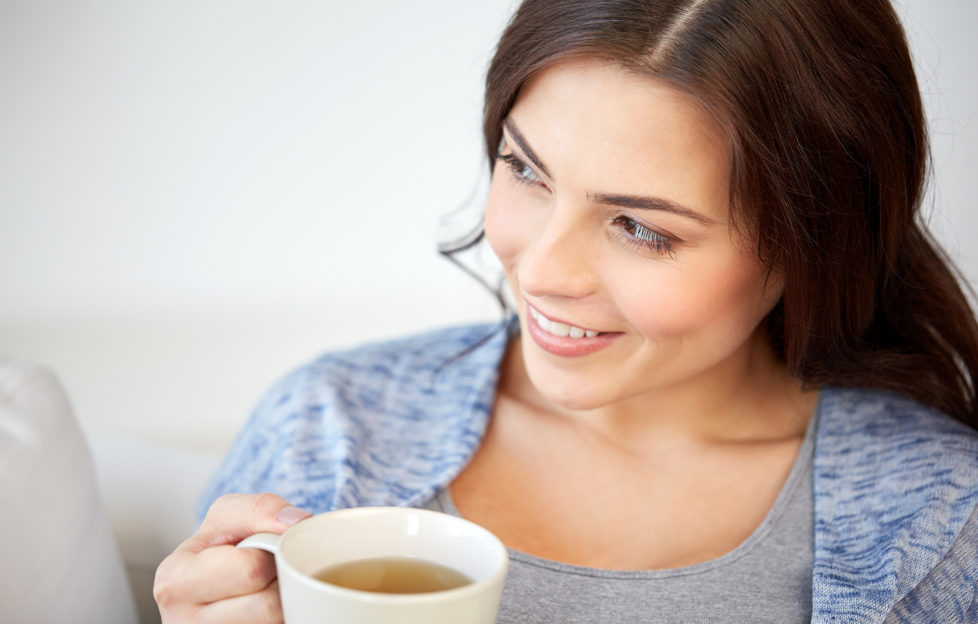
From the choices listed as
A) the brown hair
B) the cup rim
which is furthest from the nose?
the cup rim

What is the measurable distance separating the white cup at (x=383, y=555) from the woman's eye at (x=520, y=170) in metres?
0.57

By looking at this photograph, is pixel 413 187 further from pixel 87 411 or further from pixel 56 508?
pixel 56 508

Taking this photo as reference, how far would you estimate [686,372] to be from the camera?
123cm

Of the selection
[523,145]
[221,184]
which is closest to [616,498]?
[523,145]

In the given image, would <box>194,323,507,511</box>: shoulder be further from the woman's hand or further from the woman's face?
the woman's hand

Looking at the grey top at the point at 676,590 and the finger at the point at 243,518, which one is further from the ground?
the finger at the point at 243,518

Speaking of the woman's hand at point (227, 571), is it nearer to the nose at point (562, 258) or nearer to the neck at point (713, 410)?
the nose at point (562, 258)

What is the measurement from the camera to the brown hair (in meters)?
1.04

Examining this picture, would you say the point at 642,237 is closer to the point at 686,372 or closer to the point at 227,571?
the point at 686,372

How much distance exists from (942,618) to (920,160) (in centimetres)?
61

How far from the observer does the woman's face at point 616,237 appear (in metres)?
1.03

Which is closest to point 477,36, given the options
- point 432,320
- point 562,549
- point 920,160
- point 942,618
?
point 432,320

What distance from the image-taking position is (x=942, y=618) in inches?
44.7

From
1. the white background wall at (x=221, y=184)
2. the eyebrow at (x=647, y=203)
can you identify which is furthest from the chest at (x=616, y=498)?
the white background wall at (x=221, y=184)
